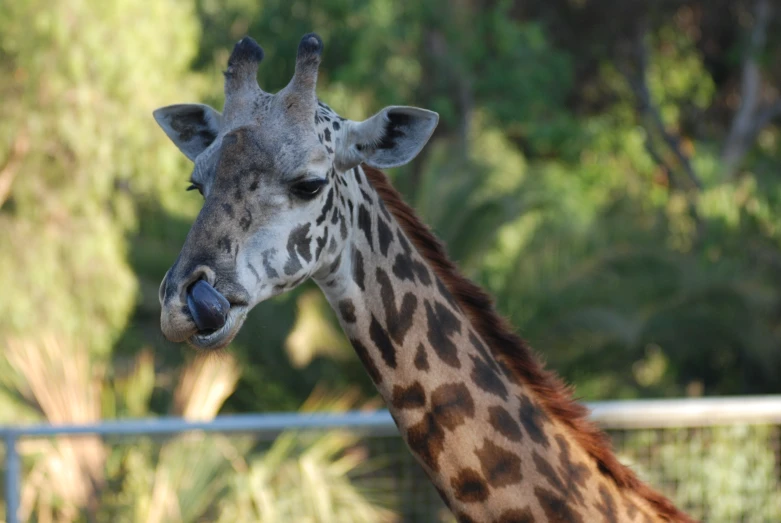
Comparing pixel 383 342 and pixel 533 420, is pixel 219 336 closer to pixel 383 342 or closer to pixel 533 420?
pixel 383 342

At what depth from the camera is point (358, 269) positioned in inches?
129

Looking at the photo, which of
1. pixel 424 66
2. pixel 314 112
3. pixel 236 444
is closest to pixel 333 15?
pixel 424 66

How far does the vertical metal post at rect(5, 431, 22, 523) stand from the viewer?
528cm

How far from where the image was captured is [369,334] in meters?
3.24

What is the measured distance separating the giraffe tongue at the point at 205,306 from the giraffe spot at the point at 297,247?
0.32 metres

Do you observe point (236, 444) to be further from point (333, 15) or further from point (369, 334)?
point (333, 15)

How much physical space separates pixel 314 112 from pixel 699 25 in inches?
799

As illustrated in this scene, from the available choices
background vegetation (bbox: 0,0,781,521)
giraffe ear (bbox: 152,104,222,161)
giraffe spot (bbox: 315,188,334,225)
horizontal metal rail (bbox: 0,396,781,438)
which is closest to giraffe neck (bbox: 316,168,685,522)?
giraffe spot (bbox: 315,188,334,225)

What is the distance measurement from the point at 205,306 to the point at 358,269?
62 cm

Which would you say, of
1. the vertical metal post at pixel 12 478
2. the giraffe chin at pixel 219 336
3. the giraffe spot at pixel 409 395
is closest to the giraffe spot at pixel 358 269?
the giraffe spot at pixel 409 395

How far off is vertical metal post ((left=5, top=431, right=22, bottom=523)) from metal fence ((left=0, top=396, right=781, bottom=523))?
4 cm

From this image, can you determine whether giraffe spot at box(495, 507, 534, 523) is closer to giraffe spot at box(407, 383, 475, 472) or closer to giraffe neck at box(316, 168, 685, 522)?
giraffe neck at box(316, 168, 685, 522)

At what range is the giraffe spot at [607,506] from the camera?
3234 mm

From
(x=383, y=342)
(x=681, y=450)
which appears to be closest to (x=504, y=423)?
(x=383, y=342)
